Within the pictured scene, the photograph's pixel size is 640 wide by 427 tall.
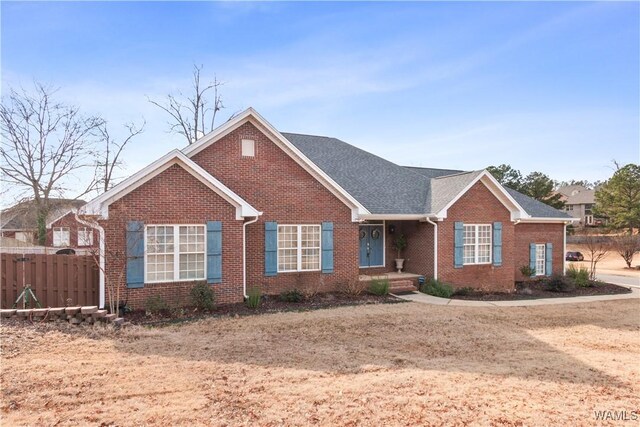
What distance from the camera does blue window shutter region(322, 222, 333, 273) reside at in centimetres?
1441

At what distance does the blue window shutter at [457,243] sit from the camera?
16.6 meters

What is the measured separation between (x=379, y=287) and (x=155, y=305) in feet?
24.7

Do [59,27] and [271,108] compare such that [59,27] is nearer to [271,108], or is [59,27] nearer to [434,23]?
[434,23]

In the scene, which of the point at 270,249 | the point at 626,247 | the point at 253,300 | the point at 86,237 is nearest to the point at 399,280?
the point at 270,249

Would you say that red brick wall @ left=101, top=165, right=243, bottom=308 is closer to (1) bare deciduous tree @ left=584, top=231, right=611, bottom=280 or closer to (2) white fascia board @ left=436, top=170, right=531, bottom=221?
(2) white fascia board @ left=436, top=170, right=531, bottom=221

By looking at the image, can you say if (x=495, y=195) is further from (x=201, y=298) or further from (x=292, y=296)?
(x=201, y=298)

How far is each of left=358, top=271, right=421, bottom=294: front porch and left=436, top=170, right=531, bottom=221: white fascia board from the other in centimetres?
273

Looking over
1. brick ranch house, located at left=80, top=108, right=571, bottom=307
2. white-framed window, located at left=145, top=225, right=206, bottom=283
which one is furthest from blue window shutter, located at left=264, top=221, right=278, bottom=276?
white-framed window, located at left=145, top=225, right=206, bottom=283

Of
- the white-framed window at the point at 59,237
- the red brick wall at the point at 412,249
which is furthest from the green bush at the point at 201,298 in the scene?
the white-framed window at the point at 59,237

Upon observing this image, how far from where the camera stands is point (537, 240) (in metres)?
20.3

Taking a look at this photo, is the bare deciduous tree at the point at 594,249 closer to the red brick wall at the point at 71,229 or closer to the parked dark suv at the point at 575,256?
the parked dark suv at the point at 575,256

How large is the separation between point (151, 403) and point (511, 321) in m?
9.82

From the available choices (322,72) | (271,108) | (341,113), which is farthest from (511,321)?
(271,108)

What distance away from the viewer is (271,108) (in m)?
22.4
